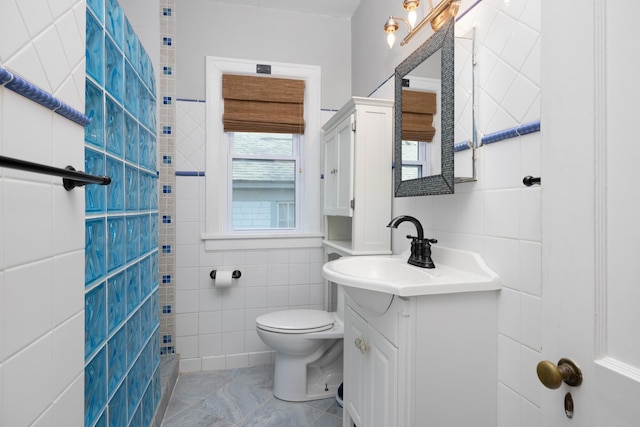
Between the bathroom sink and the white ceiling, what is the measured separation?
6.44 feet

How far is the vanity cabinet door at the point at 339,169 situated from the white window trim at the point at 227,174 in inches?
8.2

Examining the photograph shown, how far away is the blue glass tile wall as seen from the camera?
968 mm

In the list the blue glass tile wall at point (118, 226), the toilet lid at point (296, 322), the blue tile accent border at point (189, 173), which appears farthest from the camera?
the blue tile accent border at point (189, 173)

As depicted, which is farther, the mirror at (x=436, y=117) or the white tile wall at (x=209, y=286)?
the white tile wall at (x=209, y=286)

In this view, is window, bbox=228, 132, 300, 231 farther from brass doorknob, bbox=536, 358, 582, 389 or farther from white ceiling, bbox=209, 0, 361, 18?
brass doorknob, bbox=536, 358, 582, 389

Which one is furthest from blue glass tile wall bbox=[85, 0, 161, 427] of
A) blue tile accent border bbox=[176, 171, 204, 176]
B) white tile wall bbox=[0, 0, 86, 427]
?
blue tile accent border bbox=[176, 171, 204, 176]

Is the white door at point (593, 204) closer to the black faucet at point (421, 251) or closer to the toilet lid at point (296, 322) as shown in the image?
the black faucet at point (421, 251)

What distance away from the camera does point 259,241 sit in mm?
2576

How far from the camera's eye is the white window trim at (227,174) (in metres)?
2.49

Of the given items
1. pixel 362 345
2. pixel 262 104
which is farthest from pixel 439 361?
pixel 262 104

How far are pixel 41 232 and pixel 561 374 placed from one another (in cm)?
98

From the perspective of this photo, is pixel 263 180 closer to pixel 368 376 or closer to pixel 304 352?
pixel 304 352

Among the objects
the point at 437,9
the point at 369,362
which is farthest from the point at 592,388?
the point at 437,9

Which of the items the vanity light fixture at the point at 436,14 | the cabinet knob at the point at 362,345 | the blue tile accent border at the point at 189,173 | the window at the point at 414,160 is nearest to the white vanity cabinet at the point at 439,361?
the cabinet knob at the point at 362,345
